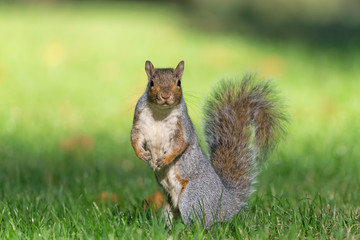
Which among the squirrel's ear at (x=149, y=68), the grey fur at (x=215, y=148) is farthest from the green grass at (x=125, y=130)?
the squirrel's ear at (x=149, y=68)

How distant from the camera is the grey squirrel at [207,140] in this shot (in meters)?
2.70

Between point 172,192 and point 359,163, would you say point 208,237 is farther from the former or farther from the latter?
point 359,163

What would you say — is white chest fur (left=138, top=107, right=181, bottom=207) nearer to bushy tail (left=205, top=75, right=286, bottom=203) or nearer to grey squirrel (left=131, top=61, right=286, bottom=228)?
grey squirrel (left=131, top=61, right=286, bottom=228)

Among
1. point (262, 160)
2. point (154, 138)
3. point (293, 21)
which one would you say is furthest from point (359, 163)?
point (293, 21)

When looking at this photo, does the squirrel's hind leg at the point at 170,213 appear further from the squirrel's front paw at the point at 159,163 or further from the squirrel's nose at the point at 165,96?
the squirrel's nose at the point at 165,96

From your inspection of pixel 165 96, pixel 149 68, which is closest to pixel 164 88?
pixel 165 96

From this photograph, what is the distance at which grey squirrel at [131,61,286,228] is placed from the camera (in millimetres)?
2701

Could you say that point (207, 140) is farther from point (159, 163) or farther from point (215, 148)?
point (159, 163)

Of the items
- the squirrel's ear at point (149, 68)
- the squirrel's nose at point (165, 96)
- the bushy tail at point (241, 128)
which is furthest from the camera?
the bushy tail at point (241, 128)

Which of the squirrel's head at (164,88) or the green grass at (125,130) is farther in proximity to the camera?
the green grass at (125,130)

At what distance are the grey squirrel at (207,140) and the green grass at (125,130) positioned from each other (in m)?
0.11

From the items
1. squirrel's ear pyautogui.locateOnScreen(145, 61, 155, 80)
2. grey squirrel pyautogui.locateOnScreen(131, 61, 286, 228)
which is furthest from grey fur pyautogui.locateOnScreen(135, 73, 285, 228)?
squirrel's ear pyautogui.locateOnScreen(145, 61, 155, 80)

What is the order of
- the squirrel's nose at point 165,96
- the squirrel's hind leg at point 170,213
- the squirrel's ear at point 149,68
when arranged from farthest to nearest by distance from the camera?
the squirrel's hind leg at point 170,213
the squirrel's ear at point 149,68
the squirrel's nose at point 165,96

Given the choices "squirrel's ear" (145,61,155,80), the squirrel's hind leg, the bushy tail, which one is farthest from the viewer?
the bushy tail
